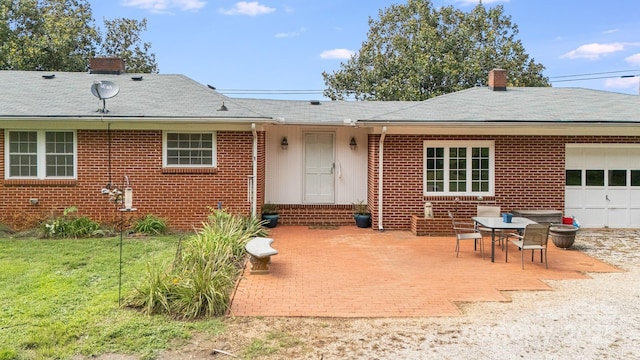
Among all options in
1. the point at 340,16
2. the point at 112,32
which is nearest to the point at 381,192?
the point at 340,16

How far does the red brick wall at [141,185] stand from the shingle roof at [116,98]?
612 mm

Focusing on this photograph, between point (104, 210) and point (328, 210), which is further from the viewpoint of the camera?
point (328, 210)

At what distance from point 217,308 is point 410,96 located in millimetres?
21577

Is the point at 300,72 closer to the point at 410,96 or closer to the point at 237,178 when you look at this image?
the point at 410,96

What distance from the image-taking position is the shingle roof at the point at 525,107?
11422 mm

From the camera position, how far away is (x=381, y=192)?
11.9 metres

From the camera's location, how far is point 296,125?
1308cm

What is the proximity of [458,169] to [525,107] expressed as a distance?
2652 millimetres

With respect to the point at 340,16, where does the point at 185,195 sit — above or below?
below

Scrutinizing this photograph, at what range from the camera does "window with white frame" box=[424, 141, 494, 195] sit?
1188 centimetres

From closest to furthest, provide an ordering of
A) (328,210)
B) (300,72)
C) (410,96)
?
(328,210)
(410,96)
(300,72)

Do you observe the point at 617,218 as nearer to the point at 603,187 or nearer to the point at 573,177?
the point at 603,187

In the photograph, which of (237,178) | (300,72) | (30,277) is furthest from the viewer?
(300,72)

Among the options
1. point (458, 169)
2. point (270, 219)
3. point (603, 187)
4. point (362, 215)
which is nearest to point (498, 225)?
point (458, 169)
